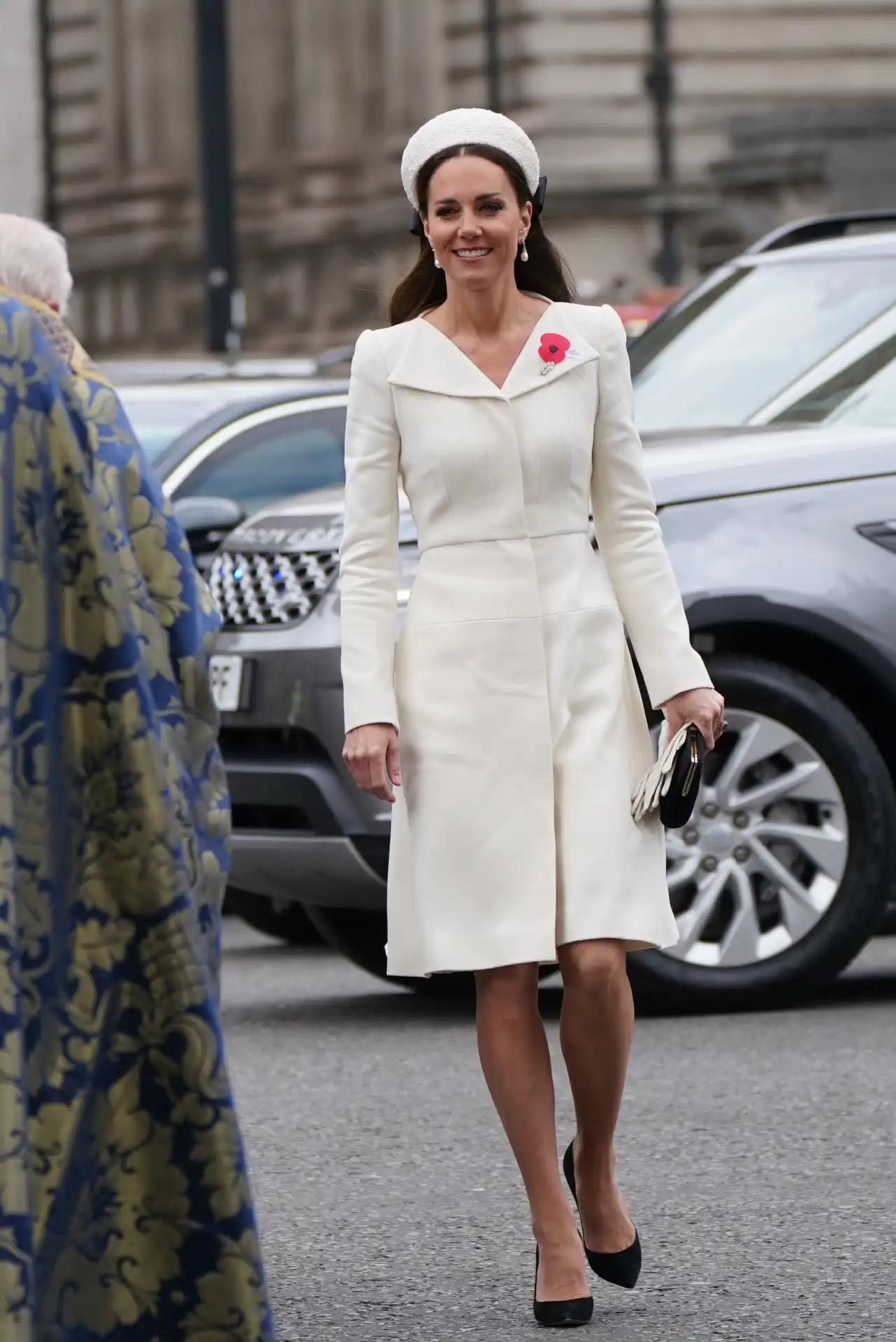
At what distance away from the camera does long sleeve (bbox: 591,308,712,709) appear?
5004mm

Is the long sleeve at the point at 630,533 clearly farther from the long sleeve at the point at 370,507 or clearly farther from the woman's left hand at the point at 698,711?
the long sleeve at the point at 370,507

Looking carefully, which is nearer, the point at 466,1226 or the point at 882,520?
the point at 466,1226

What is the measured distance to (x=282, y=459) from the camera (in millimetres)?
10406

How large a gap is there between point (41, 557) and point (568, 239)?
3278 cm

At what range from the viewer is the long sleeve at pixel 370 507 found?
16.3 ft

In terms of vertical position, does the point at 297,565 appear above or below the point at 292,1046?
above

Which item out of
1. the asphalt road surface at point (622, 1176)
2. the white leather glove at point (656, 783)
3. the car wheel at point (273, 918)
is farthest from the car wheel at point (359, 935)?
the white leather glove at point (656, 783)

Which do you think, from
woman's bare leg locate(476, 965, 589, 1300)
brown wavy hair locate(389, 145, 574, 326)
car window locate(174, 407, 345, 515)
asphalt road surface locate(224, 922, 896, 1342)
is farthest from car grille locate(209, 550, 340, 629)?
woman's bare leg locate(476, 965, 589, 1300)

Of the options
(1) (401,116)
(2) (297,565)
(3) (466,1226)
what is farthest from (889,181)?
(3) (466,1226)

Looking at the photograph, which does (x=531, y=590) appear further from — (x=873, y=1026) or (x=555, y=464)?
(x=873, y=1026)

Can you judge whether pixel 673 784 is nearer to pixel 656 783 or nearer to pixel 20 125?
pixel 656 783

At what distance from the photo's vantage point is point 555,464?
498cm

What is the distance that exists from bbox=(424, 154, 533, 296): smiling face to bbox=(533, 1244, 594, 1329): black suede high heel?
57.6 inches

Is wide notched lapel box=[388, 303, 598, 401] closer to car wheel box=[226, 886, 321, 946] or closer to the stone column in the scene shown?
car wheel box=[226, 886, 321, 946]
